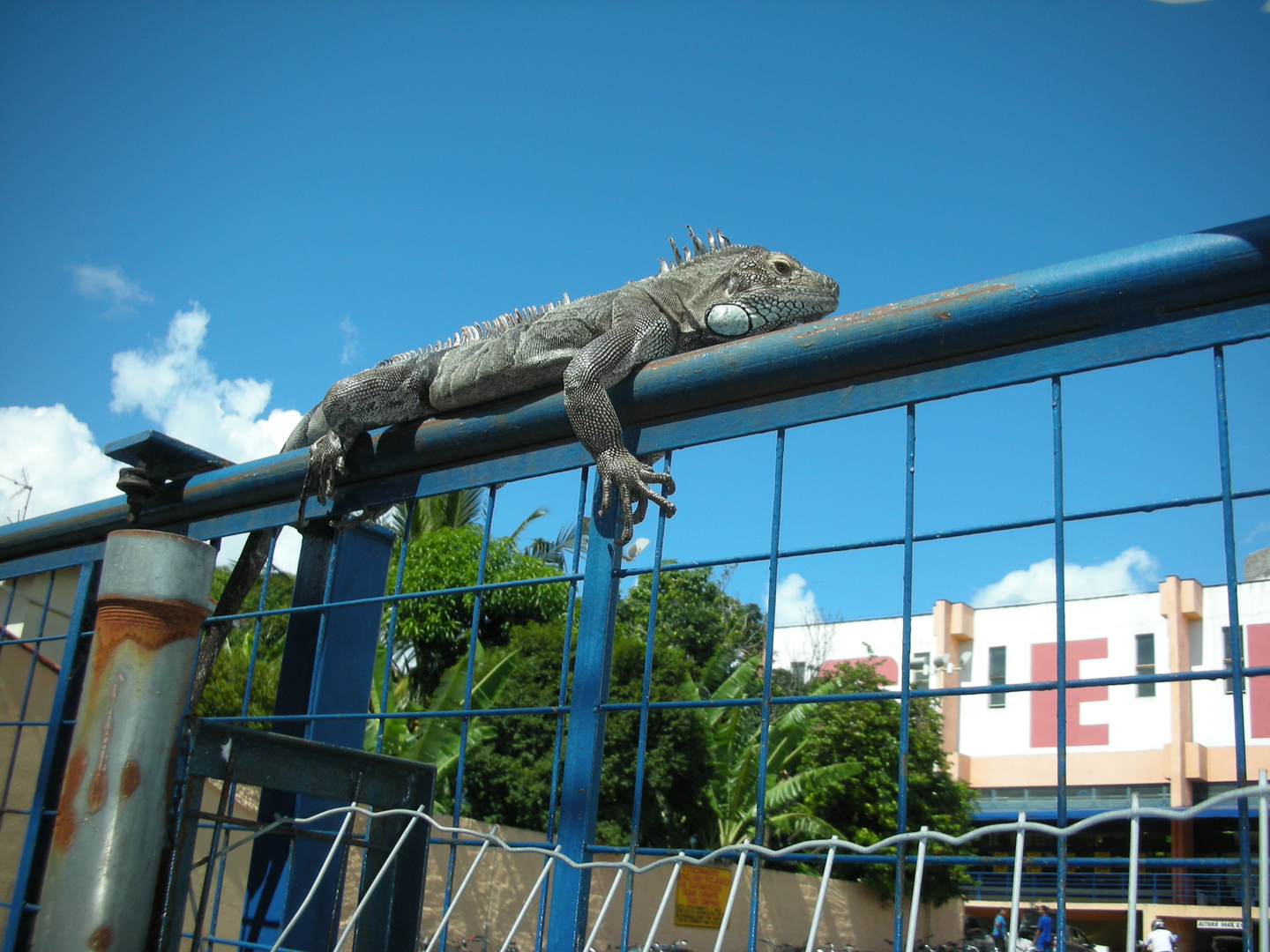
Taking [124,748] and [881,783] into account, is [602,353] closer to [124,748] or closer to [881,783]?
[124,748]

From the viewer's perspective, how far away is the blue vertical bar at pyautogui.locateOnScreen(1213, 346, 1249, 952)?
1825 mm

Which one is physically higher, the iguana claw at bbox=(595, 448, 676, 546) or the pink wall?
the pink wall

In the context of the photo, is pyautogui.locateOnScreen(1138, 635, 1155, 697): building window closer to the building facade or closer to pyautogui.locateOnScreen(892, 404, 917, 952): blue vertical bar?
the building facade

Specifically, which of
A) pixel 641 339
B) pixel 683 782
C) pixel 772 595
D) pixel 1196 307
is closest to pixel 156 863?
pixel 772 595

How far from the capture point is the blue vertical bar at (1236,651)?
1825mm

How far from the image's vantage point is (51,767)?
465 cm

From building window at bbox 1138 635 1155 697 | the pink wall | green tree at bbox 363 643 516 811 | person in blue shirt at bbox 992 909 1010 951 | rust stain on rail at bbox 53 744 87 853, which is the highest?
building window at bbox 1138 635 1155 697

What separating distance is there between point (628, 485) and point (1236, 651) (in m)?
1.68

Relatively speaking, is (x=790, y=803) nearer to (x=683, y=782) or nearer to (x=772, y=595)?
(x=683, y=782)

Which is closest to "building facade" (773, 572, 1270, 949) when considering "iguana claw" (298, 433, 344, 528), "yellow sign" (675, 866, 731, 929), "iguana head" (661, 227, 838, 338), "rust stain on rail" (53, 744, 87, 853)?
"yellow sign" (675, 866, 731, 929)

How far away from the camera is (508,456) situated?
367cm

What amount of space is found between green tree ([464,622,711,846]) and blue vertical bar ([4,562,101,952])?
10.4 metres

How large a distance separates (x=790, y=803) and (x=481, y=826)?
650 cm

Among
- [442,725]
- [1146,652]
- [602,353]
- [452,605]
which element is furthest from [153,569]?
[1146,652]
